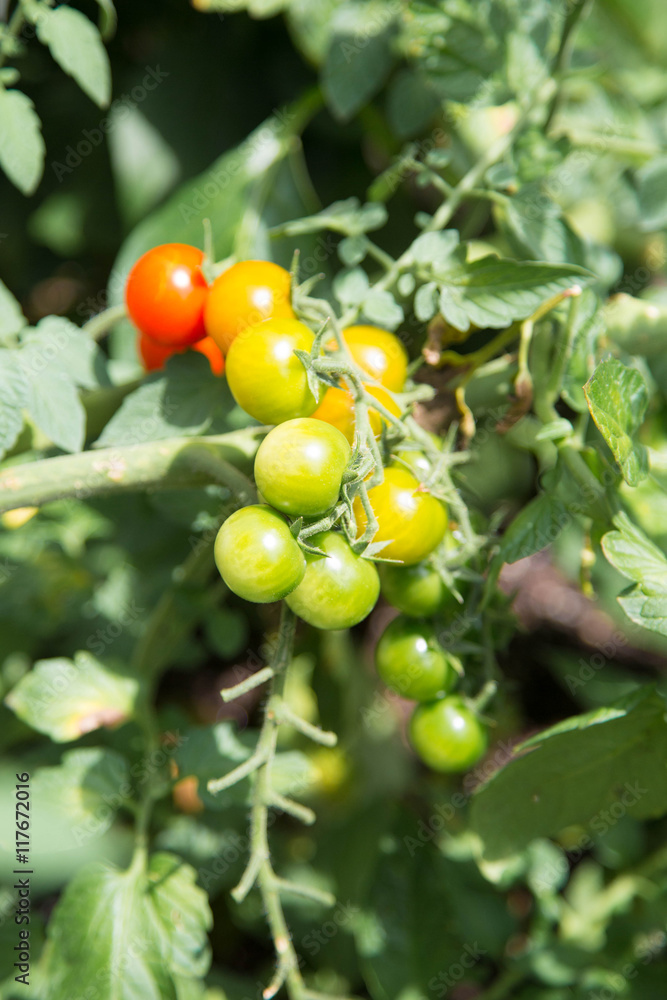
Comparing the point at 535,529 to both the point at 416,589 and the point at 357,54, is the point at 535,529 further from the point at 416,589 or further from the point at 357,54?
the point at 357,54

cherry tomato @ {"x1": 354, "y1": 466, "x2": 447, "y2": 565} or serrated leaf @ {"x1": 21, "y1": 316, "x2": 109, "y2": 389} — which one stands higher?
serrated leaf @ {"x1": 21, "y1": 316, "x2": 109, "y2": 389}

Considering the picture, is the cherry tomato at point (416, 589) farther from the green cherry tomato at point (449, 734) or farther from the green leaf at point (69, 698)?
the green leaf at point (69, 698)

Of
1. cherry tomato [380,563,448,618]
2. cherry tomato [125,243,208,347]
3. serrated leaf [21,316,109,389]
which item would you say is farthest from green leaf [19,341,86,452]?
cherry tomato [380,563,448,618]

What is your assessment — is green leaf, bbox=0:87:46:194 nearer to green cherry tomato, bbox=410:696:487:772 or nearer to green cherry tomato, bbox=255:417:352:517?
green cherry tomato, bbox=255:417:352:517

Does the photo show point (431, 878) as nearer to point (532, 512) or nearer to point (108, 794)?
point (108, 794)

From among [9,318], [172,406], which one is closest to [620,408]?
[172,406]

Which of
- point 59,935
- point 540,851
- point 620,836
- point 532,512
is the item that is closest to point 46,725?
point 59,935

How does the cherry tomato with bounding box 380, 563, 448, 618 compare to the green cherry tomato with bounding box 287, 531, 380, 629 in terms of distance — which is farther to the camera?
the cherry tomato with bounding box 380, 563, 448, 618

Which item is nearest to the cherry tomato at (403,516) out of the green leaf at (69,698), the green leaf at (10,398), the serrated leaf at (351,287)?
the serrated leaf at (351,287)
